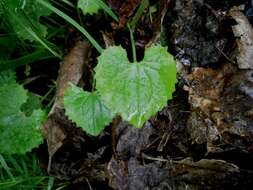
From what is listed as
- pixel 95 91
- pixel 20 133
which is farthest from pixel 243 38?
pixel 20 133

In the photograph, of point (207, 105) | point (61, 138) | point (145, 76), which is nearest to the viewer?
point (145, 76)

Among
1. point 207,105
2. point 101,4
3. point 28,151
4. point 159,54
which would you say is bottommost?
point 28,151

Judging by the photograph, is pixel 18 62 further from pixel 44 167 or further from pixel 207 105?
pixel 207 105

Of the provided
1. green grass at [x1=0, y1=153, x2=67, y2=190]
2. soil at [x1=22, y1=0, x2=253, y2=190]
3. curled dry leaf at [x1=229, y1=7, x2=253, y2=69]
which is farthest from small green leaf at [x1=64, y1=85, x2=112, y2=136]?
curled dry leaf at [x1=229, y1=7, x2=253, y2=69]

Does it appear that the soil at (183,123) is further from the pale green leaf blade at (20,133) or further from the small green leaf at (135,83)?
the small green leaf at (135,83)

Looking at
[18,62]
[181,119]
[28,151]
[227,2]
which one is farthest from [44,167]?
[227,2]

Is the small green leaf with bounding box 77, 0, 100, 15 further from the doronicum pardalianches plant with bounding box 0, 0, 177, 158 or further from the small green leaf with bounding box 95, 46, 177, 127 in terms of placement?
the small green leaf with bounding box 95, 46, 177, 127

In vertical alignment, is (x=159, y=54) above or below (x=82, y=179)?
above
